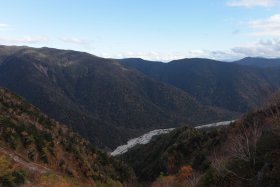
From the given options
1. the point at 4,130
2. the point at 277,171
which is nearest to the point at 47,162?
the point at 4,130

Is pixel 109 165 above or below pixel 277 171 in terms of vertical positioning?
below

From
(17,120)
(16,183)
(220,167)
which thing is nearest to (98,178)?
(17,120)

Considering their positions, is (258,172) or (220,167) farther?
(220,167)

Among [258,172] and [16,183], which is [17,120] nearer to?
[16,183]

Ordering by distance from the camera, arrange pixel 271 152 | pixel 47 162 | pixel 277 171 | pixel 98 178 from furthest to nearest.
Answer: pixel 98 178
pixel 47 162
pixel 271 152
pixel 277 171

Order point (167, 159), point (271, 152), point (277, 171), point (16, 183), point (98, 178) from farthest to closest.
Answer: point (167, 159)
point (98, 178)
point (16, 183)
point (271, 152)
point (277, 171)

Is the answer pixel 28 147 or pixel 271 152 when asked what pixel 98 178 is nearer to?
pixel 28 147

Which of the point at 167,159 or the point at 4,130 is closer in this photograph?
the point at 4,130

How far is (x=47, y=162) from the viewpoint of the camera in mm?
55969

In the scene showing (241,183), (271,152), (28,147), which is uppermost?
(271,152)

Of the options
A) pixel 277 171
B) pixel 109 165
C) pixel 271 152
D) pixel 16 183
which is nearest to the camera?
pixel 277 171

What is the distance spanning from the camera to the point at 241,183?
23.8 m

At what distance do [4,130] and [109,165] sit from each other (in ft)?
95.8

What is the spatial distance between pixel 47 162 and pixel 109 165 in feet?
87.6
